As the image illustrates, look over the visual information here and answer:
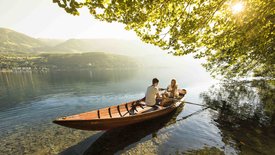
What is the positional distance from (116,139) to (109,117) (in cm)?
174

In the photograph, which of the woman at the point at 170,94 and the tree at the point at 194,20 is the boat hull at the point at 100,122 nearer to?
the woman at the point at 170,94

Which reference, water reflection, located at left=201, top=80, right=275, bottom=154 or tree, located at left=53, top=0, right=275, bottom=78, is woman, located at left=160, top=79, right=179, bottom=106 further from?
tree, located at left=53, top=0, right=275, bottom=78

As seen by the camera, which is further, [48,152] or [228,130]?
[228,130]

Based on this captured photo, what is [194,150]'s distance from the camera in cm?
1098

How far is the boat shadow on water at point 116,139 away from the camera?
10.7 m

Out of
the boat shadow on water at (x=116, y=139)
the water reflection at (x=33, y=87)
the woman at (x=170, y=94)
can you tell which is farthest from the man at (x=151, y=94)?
the water reflection at (x=33, y=87)

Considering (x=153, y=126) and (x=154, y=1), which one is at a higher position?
(x=154, y=1)

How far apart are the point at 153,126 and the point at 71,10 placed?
12.5 m

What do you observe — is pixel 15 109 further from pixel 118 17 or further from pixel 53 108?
pixel 118 17

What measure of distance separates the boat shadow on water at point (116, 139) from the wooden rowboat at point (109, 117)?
3.05 ft

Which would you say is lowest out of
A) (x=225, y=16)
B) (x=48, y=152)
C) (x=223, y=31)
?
(x=48, y=152)

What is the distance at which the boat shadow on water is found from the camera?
35.0 feet

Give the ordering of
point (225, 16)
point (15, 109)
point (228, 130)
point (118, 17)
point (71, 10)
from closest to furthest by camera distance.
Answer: point (71, 10) < point (118, 17) < point (225, 16) < point (228, 130) < point (15, 109)

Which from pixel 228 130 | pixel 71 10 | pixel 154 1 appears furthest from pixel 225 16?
pixel 228 130
